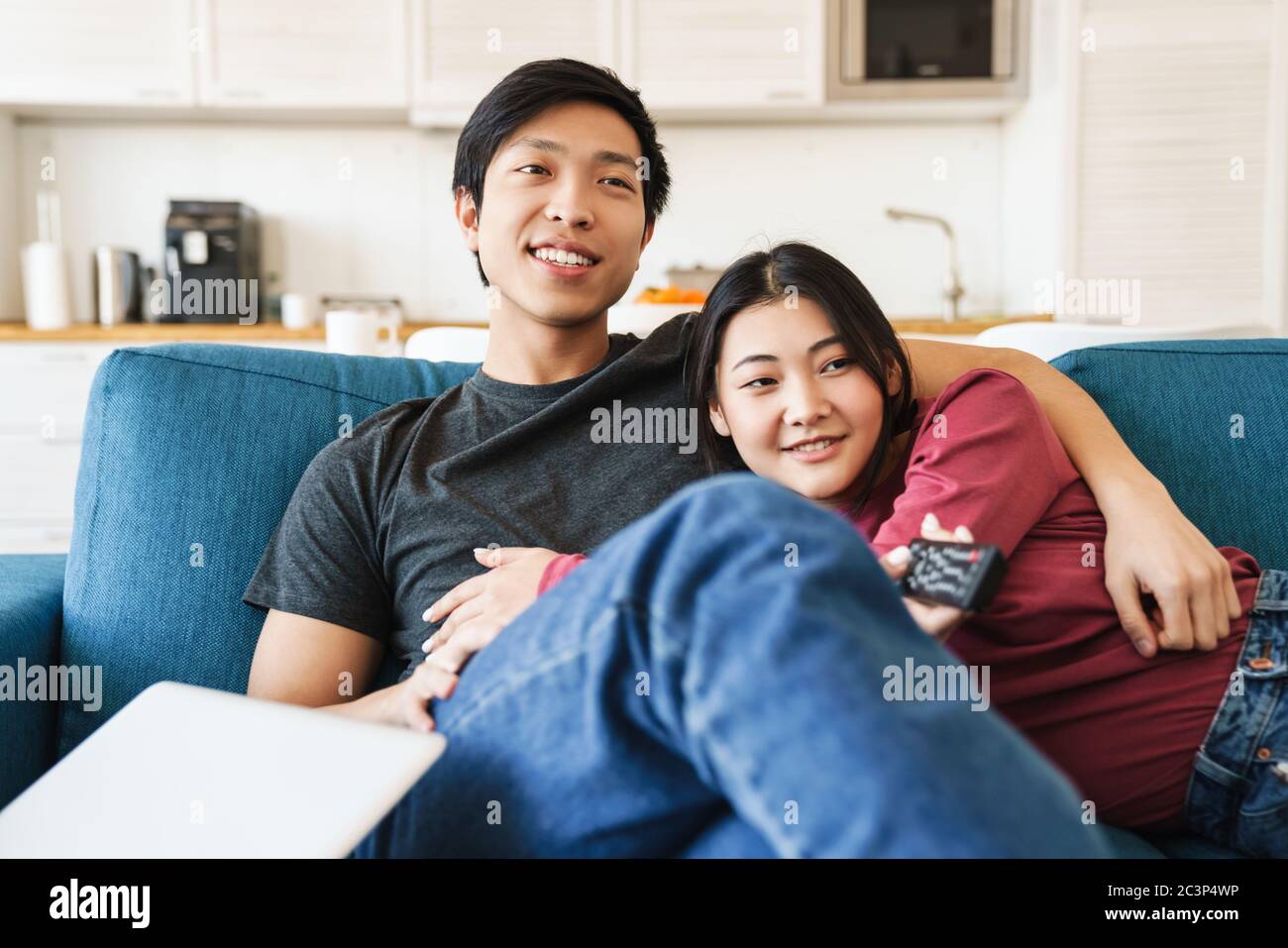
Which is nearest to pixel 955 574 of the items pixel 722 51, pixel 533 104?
pixel 533 104

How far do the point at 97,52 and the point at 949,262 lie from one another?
3.05 m

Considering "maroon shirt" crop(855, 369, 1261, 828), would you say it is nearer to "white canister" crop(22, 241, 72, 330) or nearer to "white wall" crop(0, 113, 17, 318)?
"white canister" crop(22, 241, 72, 330)

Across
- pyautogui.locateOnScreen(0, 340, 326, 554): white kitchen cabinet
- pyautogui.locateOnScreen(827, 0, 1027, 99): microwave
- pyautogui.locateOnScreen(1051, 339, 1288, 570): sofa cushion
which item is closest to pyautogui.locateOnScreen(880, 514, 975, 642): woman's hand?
pyautogui.locateOnScreen(1051, 339, 1288, 570): sofa cushion

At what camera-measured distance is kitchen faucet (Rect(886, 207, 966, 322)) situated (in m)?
3.97

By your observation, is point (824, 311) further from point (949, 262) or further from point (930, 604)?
point (949, 262)

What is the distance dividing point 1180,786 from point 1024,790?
52cm

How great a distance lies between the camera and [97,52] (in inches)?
144

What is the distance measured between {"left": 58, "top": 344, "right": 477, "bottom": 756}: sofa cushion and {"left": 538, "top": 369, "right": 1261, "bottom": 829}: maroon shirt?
0.48 meters

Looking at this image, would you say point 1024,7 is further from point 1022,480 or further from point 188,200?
point 1022,480

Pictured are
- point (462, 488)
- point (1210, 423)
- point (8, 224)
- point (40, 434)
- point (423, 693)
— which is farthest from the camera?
point (8, 224)
